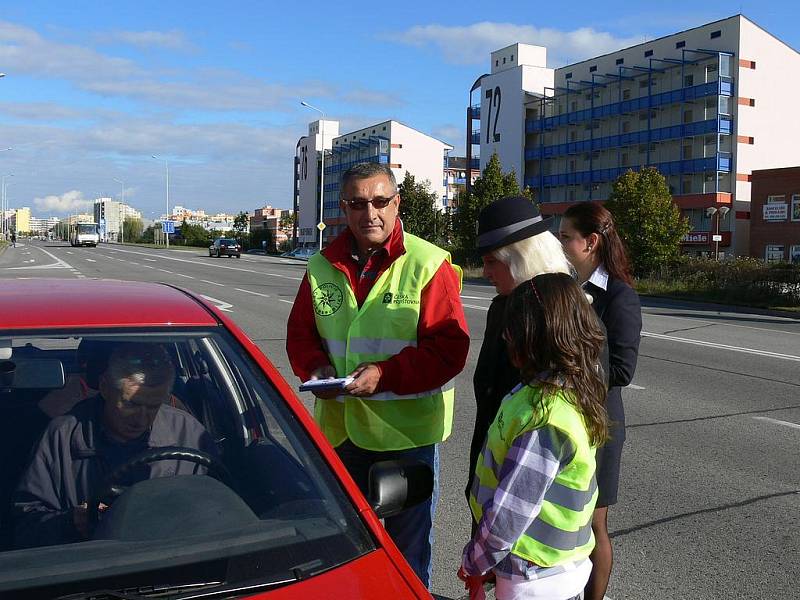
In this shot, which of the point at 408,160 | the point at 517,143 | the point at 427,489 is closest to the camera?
the point at 427,489

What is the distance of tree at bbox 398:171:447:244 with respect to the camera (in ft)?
192

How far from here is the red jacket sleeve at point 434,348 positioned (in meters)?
2.89

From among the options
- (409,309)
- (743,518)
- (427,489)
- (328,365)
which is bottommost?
(743,518)

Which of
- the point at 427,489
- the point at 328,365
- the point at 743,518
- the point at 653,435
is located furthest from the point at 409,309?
the point at 653,435

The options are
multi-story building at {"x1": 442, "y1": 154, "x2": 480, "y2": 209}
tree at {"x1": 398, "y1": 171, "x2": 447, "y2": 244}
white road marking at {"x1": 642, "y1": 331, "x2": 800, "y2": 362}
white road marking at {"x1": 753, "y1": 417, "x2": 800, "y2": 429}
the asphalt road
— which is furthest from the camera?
multi-story building at {"x1": 442, "y1": 154, "x2": 480, "y2": 209}

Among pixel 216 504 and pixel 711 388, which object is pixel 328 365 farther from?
pixel 711 388

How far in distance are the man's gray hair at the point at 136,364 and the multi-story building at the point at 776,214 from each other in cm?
5146

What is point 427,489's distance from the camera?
2432 mm

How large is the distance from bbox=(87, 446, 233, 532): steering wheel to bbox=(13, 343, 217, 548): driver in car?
→ 0.01m

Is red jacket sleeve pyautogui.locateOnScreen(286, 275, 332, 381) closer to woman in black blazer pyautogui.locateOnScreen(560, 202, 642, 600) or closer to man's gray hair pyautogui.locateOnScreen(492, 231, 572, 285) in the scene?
man's gray hair pyautogui.locateOnScreen(492, 231, 572, 285)

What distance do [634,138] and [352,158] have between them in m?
50.7

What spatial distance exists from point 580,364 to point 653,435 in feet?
16.0

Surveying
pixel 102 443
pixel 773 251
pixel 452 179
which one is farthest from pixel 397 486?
pixel 452 179

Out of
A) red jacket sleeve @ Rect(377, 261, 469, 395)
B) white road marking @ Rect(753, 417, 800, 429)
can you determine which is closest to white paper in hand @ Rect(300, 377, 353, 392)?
red jacket sleeve @ Rect(377, 261, 469, 395)
